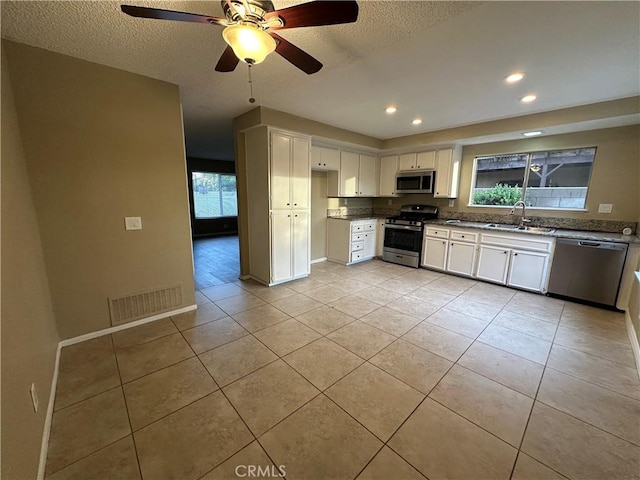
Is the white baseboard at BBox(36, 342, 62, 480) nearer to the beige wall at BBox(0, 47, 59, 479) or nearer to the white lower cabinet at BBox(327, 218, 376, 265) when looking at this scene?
the beige wall at BBox(0, 47, 59, 479)

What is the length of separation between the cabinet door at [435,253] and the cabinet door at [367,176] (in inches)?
63.3

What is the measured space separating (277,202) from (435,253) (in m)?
2.98

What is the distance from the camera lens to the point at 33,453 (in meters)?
1.22

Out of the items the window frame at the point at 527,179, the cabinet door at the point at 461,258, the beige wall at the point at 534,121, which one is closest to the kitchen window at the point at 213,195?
the beige wall at the point at 534,121

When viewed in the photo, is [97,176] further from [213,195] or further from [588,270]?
[213,195]

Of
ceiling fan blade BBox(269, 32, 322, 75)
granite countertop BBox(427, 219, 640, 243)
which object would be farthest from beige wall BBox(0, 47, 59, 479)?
granite countertop BBox(427, 219, 640, 243)

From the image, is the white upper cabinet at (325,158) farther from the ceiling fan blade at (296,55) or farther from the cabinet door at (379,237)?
the ceiling fan blade at (296,55)

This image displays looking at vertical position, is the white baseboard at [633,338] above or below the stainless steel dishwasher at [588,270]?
below

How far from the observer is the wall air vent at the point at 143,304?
2.57m

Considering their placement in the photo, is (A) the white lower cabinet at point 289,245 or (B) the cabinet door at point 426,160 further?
(B) the cabinet door at point 426,160

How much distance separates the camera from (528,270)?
11.9 feet

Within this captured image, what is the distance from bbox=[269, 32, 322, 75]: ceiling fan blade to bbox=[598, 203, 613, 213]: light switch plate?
4.48 meters

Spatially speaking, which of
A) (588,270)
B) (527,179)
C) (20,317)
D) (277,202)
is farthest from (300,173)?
(588,270)

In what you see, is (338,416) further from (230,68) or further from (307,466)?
(230,68)
